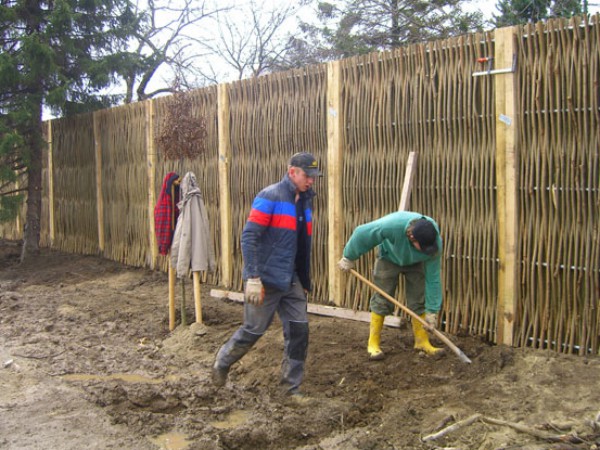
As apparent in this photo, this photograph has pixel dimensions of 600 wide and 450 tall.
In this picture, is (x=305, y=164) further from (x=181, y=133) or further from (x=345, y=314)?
(x=181, y=133)

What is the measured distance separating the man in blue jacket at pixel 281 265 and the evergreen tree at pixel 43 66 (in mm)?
7339

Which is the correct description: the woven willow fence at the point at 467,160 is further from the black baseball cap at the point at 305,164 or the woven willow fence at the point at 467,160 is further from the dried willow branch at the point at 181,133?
the black baseball cap at the point at 305,164

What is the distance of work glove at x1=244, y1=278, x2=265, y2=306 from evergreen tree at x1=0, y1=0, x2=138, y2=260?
7598 millimetres

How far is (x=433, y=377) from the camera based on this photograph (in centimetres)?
511

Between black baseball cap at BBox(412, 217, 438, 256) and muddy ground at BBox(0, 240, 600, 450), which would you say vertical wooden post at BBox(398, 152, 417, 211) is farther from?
muddy ground at BBox(0, 240, 600, 450)

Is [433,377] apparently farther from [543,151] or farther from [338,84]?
[338,84]

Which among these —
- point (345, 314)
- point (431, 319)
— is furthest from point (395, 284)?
point (345, 314)

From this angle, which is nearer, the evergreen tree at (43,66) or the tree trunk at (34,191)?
the evergreen tree at (43,66)

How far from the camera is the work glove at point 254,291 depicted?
466 cm

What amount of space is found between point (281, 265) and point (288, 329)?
2.04 feet

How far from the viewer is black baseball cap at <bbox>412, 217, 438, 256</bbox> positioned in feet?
16.2

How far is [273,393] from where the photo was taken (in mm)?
5047

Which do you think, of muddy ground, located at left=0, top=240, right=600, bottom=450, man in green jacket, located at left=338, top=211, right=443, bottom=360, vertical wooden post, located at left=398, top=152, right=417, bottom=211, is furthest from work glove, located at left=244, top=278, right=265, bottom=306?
vertical wooden post, located at left=398, top=152, right=417, bottom=211

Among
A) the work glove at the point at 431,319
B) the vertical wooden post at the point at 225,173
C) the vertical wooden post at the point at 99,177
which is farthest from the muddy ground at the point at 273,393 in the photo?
the vertical wooden post at the point at 99,177
